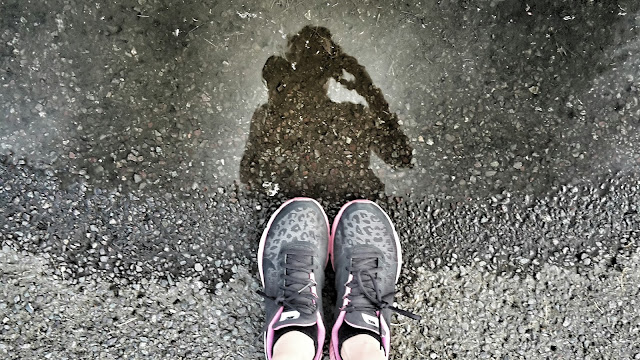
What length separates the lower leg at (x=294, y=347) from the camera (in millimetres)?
1672

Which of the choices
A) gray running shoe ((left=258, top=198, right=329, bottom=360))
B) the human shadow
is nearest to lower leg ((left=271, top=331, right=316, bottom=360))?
gray running shoe ((left=258, top=198, right=329, bottom=360))

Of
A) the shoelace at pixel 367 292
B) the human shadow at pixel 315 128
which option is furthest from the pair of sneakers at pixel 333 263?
the human shadow at pixel 315 128

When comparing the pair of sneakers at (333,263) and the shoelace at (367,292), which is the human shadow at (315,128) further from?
the shoelace at (367,292)

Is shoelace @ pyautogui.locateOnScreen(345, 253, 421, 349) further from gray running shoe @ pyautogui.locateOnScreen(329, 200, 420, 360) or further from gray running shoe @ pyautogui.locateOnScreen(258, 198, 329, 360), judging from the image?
gray running shoe @ pyautogui.locateOnScreen(258, 198, 329, 360)

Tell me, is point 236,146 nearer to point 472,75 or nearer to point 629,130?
point 472,75

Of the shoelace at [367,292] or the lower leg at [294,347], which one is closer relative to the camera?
the lower leg at [294,347]

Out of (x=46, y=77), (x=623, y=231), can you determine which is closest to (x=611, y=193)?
(x=623, y=231)

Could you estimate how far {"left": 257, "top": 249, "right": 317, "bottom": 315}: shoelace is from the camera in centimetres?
177

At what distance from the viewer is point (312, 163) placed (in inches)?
74.0

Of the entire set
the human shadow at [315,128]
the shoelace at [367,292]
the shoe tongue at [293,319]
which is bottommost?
the shoe tongue at [293,319]

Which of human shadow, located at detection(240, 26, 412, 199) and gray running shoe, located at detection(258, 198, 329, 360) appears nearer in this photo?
gray running shoe, located at detection(258, 198, 329, 360)

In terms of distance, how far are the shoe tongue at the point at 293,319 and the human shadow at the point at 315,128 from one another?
0.50m

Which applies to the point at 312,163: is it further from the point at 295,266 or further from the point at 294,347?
the point at 294,347

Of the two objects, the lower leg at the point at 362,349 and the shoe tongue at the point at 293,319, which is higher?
the shoe tongue at the point at 293,319
